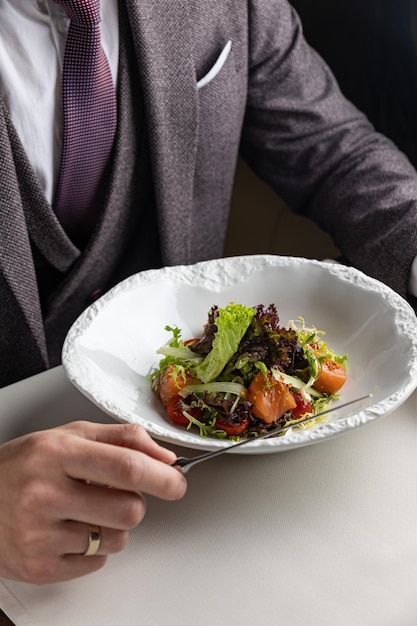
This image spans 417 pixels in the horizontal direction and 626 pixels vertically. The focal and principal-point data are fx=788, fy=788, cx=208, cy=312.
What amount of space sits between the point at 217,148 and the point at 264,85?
16 cm

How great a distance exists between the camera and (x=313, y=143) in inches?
57.0

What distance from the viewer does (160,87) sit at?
1.25m

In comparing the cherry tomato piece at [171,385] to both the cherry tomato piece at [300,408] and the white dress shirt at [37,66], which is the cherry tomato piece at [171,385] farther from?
the white dress shirt at [37,66]

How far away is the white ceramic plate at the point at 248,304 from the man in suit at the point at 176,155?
19cm

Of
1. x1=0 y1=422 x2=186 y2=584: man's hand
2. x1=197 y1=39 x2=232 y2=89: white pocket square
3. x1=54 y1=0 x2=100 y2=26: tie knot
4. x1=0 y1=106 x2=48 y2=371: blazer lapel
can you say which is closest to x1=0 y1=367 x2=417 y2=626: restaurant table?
x1=0 y1=422 x2=186 y2=584: man's hand

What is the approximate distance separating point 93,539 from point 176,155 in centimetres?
75

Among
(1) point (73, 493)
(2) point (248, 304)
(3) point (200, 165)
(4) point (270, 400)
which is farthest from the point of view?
(3) point (200, 165)

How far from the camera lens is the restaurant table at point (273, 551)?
2.45 ft

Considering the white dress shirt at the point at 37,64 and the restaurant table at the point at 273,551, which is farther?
the white dress shirt at the point at 37,64

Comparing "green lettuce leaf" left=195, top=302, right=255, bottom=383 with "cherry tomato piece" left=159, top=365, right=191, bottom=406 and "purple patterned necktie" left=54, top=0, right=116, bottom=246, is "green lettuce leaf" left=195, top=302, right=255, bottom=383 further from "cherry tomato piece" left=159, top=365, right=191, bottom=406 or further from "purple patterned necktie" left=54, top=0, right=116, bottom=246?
"purple patterned necktie" left=54, top=0, right=116, bottom=246

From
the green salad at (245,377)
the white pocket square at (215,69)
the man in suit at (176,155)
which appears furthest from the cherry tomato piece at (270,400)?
the white pocket square at (215,69)

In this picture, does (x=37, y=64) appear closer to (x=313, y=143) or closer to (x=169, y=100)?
(x=169, y=100)

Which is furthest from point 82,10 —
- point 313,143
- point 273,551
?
point 273,551

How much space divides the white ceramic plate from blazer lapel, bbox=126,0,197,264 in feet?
0.96
